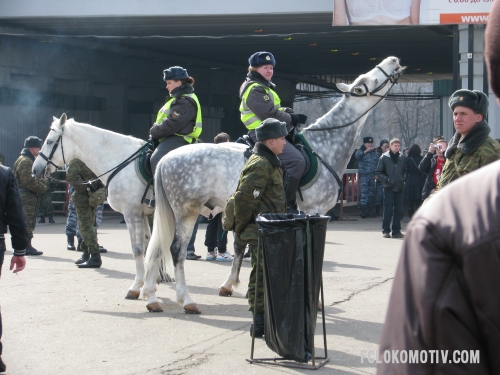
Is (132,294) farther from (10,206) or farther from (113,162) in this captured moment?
(10,206)

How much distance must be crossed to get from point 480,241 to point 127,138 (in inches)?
307

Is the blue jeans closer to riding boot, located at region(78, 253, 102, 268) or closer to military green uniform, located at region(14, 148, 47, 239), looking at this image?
riding boot, located at region(78, 253, 102, 268)

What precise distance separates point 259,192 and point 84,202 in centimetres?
573

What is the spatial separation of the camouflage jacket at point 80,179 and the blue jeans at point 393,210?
6389 mm

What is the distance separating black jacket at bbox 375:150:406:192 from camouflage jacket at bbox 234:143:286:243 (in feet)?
31.1

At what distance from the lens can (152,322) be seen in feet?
23.0

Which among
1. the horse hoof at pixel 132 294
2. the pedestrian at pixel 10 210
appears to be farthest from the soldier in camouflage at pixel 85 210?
the pedestrian at pixel 10 210

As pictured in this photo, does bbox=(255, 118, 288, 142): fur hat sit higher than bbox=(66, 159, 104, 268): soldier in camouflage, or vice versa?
bbox=(255, 118, 288, 142): fur hat

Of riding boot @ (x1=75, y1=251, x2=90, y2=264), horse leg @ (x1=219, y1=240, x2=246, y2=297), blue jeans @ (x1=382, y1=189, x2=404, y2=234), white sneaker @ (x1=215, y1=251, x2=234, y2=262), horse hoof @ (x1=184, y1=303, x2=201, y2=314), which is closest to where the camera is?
horse hoof @ (x1=184, y1=303, x2=201, y2=314)

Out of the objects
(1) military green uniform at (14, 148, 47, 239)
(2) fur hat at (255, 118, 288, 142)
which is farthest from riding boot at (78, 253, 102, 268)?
(2) fur hat at (255, 118, 288, 142)

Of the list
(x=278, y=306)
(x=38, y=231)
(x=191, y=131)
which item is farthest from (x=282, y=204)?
(x=38, y=231)

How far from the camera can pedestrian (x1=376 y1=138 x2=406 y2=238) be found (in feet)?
49.1

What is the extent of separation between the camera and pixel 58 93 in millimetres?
26000

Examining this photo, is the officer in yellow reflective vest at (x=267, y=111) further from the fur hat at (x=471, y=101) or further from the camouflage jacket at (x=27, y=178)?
the camouflage jacket at (x=27, y=178)
